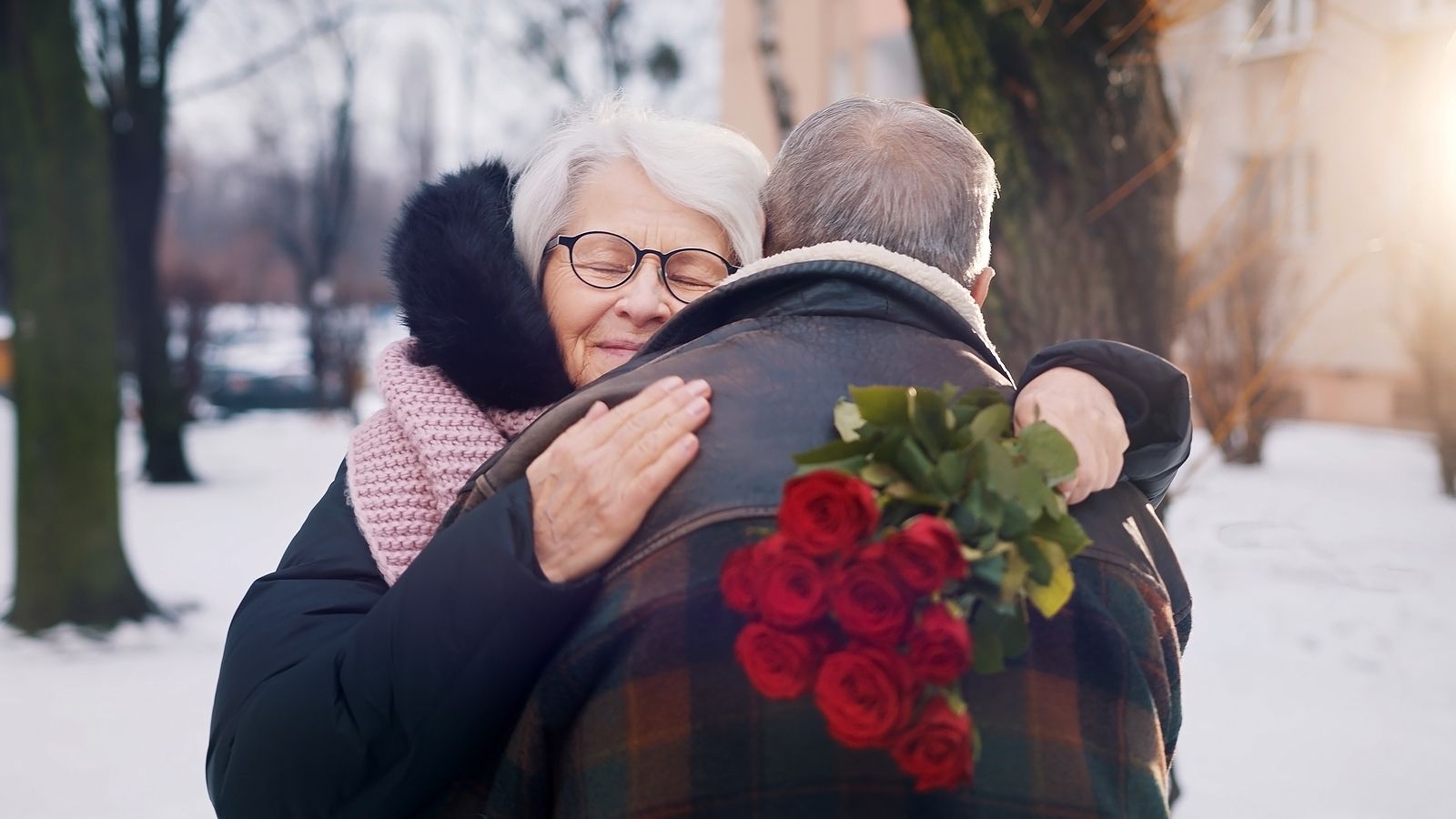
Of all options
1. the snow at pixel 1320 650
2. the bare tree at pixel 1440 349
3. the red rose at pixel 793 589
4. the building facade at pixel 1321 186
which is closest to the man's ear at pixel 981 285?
the red rose at pixel 793 589

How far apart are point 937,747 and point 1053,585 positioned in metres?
0.21

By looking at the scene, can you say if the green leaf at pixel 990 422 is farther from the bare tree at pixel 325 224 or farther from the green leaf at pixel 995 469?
the bare tree at pixel 325 224

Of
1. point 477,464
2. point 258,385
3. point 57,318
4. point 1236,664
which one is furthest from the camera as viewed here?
point 258,385

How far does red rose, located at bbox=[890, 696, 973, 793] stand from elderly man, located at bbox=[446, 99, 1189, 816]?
19cm

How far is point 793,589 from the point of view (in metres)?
1.16

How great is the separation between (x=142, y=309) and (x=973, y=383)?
43.3 ft

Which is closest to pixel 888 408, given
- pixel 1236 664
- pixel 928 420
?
pixel 928 420

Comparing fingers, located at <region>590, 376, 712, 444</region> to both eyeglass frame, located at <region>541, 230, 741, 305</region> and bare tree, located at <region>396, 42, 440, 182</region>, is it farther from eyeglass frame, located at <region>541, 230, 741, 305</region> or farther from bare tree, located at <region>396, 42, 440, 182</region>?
bare tree, located at <region>396, 42, 440, 182</region>

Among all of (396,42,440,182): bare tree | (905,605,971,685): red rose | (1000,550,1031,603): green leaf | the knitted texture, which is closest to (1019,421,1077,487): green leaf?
(1000,550,1031,603): green leaf

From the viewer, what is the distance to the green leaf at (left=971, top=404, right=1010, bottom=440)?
1296 millimetres

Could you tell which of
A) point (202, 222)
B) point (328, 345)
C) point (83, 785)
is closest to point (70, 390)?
point (83, 785)

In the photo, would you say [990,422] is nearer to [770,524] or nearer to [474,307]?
[770,524]

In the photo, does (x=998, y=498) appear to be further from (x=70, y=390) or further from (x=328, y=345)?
(x=328, y=345)

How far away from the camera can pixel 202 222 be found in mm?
59969
